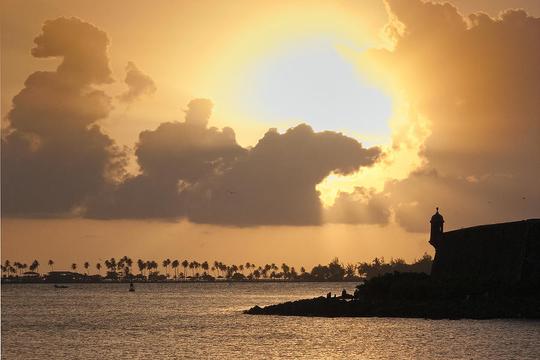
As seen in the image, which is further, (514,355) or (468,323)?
(468,323)

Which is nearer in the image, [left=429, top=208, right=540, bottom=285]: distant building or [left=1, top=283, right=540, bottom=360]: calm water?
[left=1, top=283, right=540, bottom=360]: calm water

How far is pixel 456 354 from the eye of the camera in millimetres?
56500

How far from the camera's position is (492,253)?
81938 millimetres

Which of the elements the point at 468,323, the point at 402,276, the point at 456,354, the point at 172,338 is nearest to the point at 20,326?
the point at 172,338

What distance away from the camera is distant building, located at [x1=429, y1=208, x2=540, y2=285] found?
75438 mm

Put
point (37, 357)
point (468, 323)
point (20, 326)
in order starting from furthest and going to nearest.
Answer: point (20, 326) < point (468, 323) < point (37, 357)

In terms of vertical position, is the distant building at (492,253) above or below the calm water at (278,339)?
above

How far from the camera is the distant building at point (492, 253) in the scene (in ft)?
247

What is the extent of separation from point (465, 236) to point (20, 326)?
4149 centimetres

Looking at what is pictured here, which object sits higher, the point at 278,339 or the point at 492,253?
the point at 492,253

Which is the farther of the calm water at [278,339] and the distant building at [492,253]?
the distant building at [492,253]

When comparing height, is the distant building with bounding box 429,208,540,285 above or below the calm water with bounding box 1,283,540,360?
above

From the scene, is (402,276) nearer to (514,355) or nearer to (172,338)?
(172,338)

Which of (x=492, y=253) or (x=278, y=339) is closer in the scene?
(x=278, y=339)
